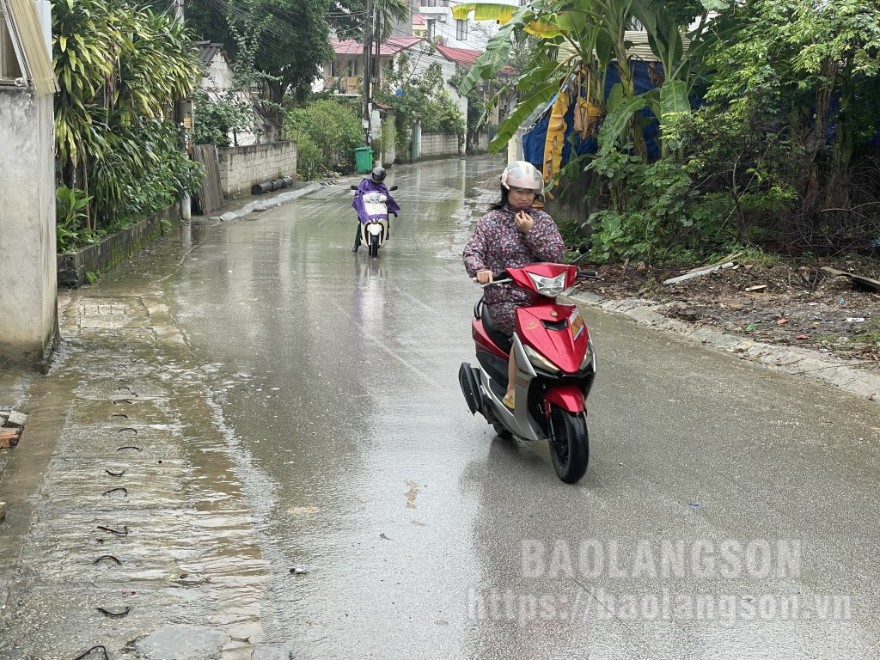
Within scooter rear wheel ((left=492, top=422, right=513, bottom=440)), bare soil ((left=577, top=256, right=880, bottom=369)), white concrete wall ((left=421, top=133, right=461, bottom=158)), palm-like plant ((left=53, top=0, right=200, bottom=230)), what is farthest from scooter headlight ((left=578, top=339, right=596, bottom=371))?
white concrete wall ((left=421, top=133, right=461, bottom=158))

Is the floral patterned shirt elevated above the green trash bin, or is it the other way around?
the green trash bin

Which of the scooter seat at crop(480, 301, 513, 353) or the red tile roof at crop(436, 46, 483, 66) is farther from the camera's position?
the red tile roof at crop(436, 46, 483, 66)

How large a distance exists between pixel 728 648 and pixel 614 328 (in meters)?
7.30

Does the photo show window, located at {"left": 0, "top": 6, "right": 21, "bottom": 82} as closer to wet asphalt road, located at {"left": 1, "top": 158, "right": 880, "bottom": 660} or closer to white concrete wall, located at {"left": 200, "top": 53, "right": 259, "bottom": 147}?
wet asphalt road, located at {"left": 1, "top": 158, "right": 880, "bottom": 660}

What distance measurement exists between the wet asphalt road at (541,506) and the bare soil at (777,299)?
887 mm

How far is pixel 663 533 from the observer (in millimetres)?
5137

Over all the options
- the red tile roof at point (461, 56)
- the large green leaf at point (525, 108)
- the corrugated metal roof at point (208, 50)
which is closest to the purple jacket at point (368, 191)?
the large green leaf at point (525, 108)

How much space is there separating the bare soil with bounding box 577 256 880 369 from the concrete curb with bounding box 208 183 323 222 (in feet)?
38.3

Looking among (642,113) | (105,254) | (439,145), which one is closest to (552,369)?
(105,254)

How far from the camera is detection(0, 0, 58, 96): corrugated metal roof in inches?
313

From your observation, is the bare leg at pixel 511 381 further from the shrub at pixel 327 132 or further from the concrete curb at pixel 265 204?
the shrub at pixel 327 132

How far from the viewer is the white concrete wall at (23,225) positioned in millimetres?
7969

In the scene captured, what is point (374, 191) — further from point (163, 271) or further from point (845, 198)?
point (845, 198)

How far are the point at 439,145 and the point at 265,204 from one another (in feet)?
116
